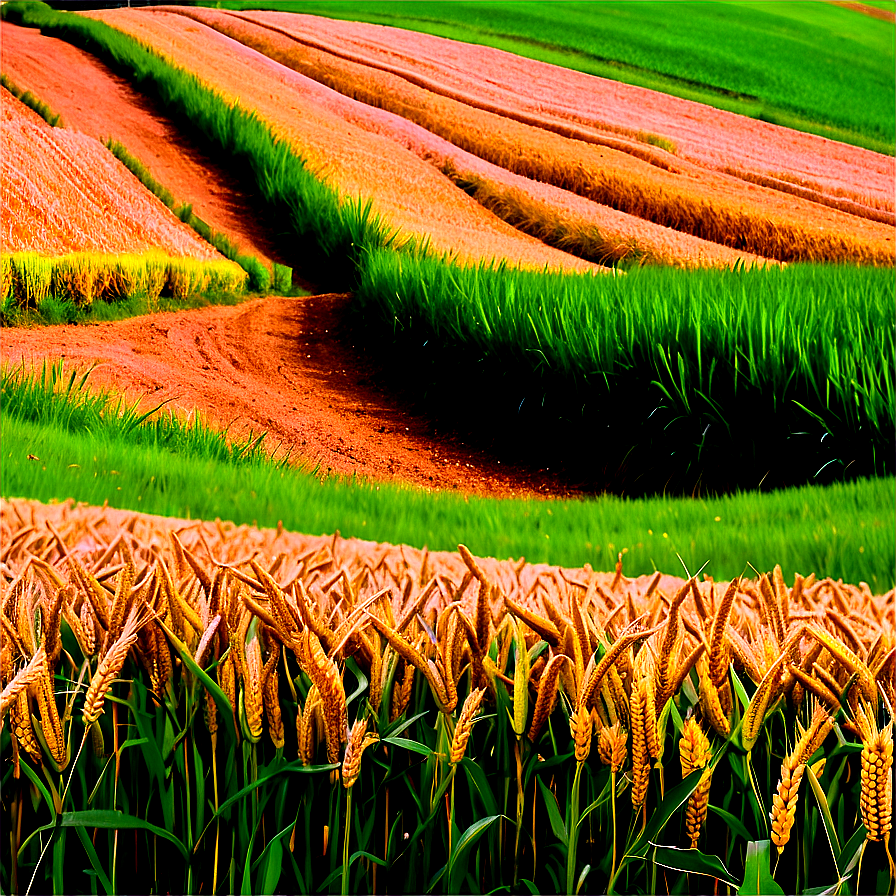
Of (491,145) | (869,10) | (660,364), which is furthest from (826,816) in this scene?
(491,145)

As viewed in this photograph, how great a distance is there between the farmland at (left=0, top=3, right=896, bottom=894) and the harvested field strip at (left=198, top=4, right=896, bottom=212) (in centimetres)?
3

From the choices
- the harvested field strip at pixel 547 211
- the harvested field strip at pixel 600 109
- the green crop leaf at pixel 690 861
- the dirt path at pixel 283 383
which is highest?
the harvested field strip at pixel 600 109

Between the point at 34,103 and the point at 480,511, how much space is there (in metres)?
3.08

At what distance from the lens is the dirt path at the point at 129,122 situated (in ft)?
A: 12.0

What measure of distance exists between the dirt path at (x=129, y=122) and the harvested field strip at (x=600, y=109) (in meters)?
0.80

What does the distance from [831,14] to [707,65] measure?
0.77 m

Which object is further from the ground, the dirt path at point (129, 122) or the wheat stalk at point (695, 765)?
the dirt path at point (129, 122)

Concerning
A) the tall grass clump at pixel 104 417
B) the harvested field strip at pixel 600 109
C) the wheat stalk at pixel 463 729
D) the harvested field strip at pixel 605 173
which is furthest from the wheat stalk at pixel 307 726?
the harvested field strip at pixel 600 109

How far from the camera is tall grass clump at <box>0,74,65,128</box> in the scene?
349 centimetres

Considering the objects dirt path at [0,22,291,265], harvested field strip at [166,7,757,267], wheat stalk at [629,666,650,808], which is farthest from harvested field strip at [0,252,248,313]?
wheat stalk at [629,666,650,808]

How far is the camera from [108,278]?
9.37 ft

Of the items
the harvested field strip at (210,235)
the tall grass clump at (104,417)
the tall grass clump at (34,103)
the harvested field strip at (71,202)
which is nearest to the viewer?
the tall grass clump at (104,417)

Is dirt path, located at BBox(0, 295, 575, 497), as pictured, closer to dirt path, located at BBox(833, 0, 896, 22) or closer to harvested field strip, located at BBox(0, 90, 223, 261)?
harvested field strip, located at BBox(0, 90, 223, 261)

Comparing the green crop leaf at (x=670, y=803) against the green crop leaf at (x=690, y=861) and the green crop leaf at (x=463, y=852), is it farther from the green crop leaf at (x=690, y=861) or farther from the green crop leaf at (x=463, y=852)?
the green crop leaf at (x=463, y=852)
